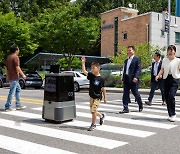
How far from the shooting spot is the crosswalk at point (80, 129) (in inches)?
204

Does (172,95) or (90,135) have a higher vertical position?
(172,95)

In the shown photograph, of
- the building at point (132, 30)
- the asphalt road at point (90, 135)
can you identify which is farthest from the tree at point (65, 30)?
the asphalt road at point (90, 135)

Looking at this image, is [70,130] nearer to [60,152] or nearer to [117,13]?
[60,152]

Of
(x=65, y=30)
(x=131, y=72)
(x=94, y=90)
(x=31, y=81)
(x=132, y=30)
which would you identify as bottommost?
(x=31, y=81)

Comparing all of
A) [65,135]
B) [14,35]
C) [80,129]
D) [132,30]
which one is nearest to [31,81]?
[14,35]

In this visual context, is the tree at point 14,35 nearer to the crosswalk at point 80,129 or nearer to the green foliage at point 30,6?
the crosswalk at point 80,129

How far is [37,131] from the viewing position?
6309 millimetres

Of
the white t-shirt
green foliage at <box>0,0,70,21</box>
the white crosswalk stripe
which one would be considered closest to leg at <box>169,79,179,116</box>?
the white t-shirt

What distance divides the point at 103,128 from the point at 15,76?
348cm

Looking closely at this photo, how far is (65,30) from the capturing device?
2809 cm

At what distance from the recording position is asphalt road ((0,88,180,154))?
16.4 ft

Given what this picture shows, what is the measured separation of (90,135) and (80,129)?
586 mm

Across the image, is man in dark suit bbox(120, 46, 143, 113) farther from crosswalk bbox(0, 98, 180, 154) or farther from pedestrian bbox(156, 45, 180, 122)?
pedestrian bbox(156, 45, 180, 122)

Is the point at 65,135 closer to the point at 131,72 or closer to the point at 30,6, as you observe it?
the point at 131,72
